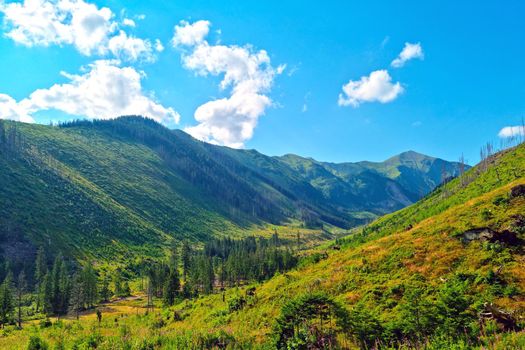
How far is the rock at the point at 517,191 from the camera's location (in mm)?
59484

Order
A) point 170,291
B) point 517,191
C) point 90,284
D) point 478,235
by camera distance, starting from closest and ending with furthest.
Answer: point 478,235 < point 517,191 < point 170,291 < point 90,284

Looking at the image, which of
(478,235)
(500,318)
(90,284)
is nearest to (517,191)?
(478,235)

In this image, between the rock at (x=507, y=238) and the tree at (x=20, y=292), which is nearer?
the rock at (x=507, y=238)

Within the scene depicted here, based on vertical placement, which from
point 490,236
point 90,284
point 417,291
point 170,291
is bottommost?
point 170,291

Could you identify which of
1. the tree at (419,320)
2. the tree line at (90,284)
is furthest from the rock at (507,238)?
the tree line at (90,284)

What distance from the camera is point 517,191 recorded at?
197 ft

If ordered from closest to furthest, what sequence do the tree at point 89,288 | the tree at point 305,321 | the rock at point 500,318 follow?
the rock at point 500,318 < the tree at point 305,321 < the tree at point 89,288

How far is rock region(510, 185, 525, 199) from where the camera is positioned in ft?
195

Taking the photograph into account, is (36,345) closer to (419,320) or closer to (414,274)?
(419,320)

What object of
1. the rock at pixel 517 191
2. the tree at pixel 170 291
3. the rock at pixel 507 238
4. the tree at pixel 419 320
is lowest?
the tree at pixel 170 291

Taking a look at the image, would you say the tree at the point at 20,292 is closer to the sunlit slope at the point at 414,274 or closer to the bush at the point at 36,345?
the sunlit slope at the point at 414,274

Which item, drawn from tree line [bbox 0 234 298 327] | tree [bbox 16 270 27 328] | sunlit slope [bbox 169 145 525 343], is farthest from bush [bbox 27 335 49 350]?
tree line [bbox 0 234 298 327]

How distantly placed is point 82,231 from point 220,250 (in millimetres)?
83711

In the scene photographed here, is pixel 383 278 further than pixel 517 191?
No
